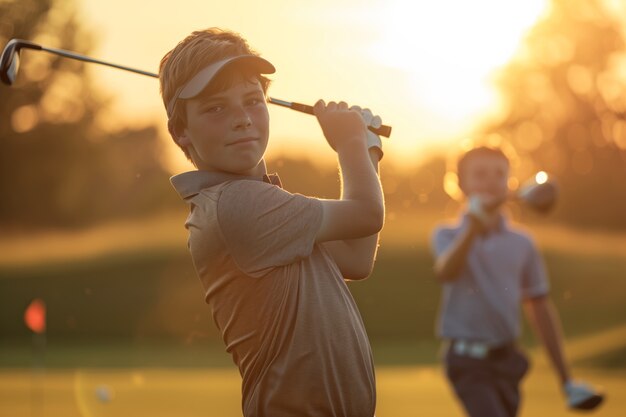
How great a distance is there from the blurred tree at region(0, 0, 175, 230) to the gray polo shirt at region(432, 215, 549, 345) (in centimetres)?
1770

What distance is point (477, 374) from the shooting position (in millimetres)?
5941

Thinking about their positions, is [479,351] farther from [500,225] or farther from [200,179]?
[200,179]

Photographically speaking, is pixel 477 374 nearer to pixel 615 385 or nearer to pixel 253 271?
pixel 253 271

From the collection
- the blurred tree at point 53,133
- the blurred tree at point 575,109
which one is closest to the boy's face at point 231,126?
the blurred tree at point 575,109

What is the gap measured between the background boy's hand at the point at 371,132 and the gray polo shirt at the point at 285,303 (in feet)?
1.00

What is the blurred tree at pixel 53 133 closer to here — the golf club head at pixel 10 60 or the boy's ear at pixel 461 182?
the boy's ear at pixel 461 182

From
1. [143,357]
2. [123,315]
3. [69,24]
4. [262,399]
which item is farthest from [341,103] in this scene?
[69,24]

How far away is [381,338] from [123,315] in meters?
4.46

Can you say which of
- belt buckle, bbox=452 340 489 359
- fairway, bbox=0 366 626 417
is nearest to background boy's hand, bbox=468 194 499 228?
belt buckle, bbox=452 340 489 359

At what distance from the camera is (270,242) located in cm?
301

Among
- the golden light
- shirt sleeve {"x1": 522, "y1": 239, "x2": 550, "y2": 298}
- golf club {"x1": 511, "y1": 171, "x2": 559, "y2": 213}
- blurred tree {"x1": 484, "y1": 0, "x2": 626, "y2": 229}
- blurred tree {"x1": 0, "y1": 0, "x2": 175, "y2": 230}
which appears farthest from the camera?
blurred tree {"x1": 0, "y1": 0, "x2": 175, "y2": 230}

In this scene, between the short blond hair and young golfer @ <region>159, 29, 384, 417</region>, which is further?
the short blond hair

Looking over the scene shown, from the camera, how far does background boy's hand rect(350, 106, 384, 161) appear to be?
10.6 feet

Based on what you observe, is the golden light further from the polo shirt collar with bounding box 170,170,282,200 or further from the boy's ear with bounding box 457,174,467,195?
the polo shirt collar with bounding box 170,170,282,200
